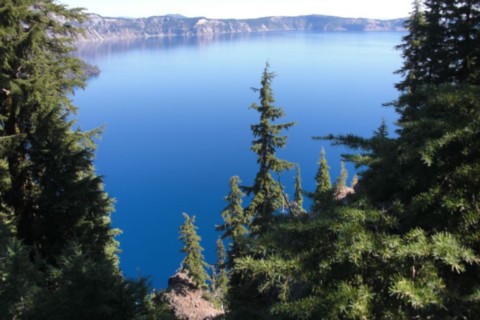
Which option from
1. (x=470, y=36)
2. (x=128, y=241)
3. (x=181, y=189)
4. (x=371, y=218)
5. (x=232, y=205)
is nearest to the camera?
(x=371, y=218)

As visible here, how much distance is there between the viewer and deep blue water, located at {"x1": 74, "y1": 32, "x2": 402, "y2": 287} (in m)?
63.7

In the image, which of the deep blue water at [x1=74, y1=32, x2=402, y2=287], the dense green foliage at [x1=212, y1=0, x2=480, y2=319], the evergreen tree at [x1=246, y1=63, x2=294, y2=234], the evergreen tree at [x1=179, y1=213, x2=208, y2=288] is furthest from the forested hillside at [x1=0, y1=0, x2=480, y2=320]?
the evergreen tree at [x1=179, y1=213, x2=208, y2=288]

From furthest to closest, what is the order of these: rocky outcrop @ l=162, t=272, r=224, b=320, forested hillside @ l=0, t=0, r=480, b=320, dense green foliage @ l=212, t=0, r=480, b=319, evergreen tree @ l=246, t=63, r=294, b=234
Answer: rocky outcrop @ l=162, t=272, r=224, b=320 < evergreen tree @ l=246, t=63, r=294, b=234 < forested hillside @ l=0, t=0, r=480, b=320 < dense green foliage @ l=212, t=0, r=480, b=319

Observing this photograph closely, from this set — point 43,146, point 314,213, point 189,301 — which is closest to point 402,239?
point 314,213

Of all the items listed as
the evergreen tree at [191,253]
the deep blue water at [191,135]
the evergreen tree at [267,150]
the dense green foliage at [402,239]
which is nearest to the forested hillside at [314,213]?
the dense green foliage at [402,239]

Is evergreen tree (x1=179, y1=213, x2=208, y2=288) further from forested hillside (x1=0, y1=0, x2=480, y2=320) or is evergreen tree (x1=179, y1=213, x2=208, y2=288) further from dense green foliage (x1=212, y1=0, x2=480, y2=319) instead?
dense green foliage (x1=212, y1=0, x2=480, y2=319)

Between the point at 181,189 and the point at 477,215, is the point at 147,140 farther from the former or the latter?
Result: the point at 477,215

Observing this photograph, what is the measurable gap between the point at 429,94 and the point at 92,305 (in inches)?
250

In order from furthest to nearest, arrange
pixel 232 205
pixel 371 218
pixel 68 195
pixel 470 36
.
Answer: pixel 232 205 → pixel 470 36 → pixel 68 195 → pixel 371 218

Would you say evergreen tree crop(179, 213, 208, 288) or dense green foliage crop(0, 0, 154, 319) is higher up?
dense green foliage crop(0, 0, 154, 319)

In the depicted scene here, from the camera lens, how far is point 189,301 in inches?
1213

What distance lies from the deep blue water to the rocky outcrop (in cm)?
1354

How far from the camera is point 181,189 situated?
74.9m

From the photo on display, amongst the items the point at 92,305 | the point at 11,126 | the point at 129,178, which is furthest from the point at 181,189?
the point at 92,305
